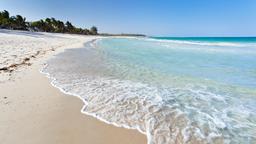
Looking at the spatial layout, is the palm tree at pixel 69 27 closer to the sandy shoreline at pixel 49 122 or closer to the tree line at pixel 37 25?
the tree line at pixel 37 25

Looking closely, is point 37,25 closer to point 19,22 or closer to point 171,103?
point 19,22

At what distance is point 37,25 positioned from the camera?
75.1 metres

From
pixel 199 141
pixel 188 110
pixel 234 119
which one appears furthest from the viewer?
pixel 188 110

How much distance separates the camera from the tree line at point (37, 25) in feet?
188

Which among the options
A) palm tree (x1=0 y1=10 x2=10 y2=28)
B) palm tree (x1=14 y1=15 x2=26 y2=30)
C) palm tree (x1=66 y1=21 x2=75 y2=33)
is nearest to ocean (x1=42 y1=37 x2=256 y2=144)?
palm tree (x1=0 y1=10 x2=10 y2=28)

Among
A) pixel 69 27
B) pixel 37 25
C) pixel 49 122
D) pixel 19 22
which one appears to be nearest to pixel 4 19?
pixel 19 22

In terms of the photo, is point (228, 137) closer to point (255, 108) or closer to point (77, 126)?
point (255, 108)

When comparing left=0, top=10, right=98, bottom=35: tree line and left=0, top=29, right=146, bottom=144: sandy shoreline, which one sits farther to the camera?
left=0, top=10, right=98, bottom=35: tree line

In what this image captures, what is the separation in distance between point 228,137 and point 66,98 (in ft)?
11.9

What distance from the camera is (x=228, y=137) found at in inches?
127

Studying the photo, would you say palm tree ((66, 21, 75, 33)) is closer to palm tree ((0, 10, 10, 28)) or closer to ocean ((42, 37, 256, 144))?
palm tree ((0, 10, 10, 28))

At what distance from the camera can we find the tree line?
57.2m

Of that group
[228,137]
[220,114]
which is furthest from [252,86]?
[228,137]

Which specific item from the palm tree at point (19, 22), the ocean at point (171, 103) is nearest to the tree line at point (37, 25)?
the palm tree at point (19, 22)
